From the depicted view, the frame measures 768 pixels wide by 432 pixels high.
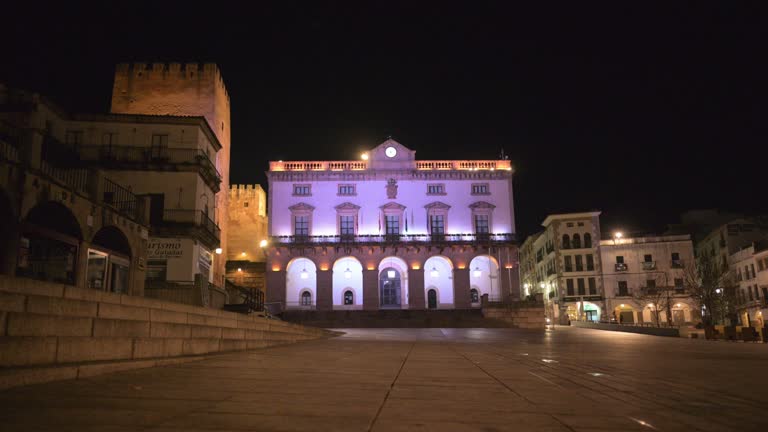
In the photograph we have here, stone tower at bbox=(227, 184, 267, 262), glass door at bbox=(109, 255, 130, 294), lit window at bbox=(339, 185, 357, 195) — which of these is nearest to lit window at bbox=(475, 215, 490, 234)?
lit window at bbox=(339, 185, 357, 195)

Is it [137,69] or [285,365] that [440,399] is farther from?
[137,69]

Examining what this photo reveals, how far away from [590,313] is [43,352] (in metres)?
55.2

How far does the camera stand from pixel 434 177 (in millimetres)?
47438

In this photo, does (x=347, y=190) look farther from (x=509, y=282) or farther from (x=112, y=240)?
(x=112, y=240)

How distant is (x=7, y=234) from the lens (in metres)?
12.8

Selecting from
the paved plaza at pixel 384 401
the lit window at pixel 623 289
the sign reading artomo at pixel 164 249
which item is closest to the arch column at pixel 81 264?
the paved plaza at pixel 384 401

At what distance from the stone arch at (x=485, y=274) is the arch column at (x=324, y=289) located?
12.3 m

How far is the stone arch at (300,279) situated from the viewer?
4544 centimetres

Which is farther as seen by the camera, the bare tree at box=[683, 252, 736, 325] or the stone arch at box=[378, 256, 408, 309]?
the stone arch at box=[378, 256, 408, 309]

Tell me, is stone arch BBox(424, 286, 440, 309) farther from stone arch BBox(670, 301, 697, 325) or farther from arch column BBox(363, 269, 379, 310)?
stone arch BBox(670, 301, 697, 325)

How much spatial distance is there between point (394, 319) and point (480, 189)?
633 inches

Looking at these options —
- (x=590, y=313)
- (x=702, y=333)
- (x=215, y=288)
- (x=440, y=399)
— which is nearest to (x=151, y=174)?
(x=215, y=288)

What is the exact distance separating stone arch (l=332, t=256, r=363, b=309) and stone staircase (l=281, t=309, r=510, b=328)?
7.00 metres

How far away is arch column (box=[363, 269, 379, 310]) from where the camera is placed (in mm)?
44094
